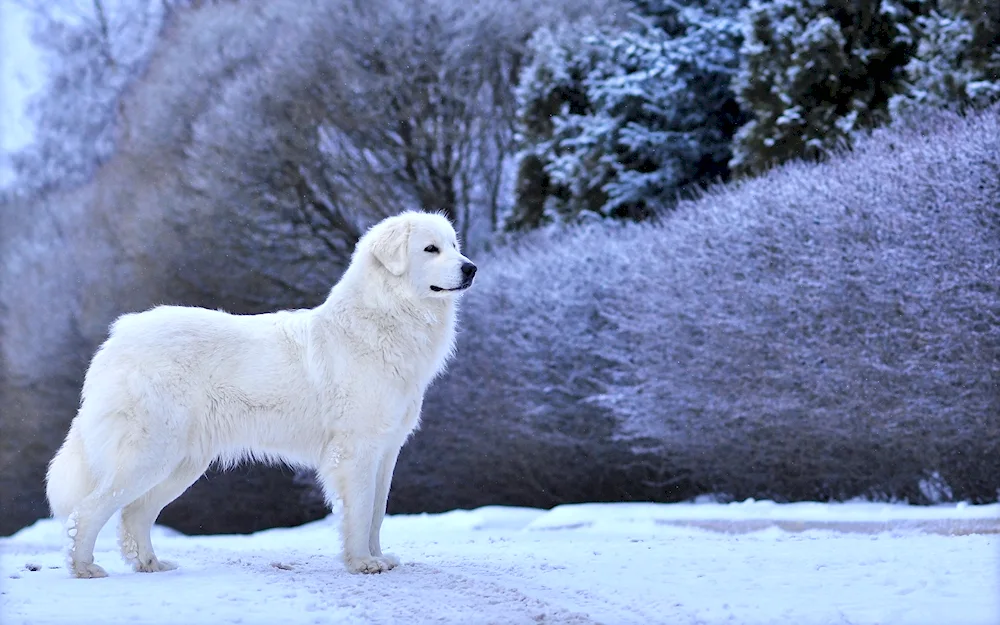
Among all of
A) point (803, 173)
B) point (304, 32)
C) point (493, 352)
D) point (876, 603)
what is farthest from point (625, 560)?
point (304, 32)

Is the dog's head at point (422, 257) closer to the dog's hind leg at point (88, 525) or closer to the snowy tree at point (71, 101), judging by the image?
the dog's hind leg at point (88, 525)

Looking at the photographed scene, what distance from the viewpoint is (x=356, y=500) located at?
562 centimetres

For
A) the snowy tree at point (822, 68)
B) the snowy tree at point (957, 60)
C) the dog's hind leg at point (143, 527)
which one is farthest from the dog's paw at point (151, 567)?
the snowy tree at point (822, 68)

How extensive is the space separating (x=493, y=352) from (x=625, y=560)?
8.10 m

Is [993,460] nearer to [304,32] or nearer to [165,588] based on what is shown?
[165,588]

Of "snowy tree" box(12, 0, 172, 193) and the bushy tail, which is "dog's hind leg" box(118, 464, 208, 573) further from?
"snowy tree" box(12, 0, 172, 193)

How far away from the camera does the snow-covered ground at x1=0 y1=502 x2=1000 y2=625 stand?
4.40 meters

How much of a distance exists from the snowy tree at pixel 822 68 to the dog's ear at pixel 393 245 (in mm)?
9455

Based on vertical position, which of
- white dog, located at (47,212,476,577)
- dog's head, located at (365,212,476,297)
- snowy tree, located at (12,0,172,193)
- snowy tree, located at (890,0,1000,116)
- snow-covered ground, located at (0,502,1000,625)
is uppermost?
snowy tree, located at (12,0,172,193)

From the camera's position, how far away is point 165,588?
15.8 feet

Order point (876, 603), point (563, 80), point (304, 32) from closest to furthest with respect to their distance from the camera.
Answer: point (876, 603)
point (563, 80)
point (304, 32)

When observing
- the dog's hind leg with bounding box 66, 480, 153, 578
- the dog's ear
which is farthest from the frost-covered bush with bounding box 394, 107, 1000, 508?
the dog's hind leg with bounding box 66, 480, 153, 578

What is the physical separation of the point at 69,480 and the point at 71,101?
20.3 metres

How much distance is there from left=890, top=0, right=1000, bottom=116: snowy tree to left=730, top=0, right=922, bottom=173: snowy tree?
92 centimetres
